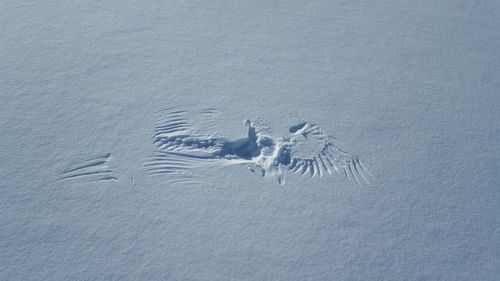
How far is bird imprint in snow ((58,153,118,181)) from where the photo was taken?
6.24 ft

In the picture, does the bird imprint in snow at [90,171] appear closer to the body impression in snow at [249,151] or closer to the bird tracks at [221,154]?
the bird tracks at [221,154]

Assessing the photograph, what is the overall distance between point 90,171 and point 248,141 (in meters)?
0.62

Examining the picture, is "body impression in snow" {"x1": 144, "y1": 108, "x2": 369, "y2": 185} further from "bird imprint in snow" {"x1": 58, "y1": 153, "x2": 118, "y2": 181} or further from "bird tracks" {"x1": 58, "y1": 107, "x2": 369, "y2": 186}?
"bird imprint in snow" {"x1": 58, "y1": 153, "x2": 118, "y2": 181}

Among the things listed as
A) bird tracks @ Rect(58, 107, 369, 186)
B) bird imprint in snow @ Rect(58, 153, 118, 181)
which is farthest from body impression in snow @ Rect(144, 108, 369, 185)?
bird imprint in snow @ Rect(58, 153, 118, 181)

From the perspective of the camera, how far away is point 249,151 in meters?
2.05

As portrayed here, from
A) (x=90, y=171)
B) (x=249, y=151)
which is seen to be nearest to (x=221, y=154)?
(x=249, y=151)

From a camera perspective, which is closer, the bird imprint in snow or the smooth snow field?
the smooth snow field

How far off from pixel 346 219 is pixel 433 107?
759mm

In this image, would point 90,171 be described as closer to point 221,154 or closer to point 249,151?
point 221,154

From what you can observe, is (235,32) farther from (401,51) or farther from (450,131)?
(450,131)

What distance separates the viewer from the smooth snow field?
1.74 meters

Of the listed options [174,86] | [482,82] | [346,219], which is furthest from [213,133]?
[482,82]

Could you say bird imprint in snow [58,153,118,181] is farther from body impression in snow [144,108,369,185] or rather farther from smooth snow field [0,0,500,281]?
body impression in snow [144,108,369,185]

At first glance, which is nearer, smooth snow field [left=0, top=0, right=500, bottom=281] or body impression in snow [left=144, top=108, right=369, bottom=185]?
smooth snow field [left=0, top=0, right=500, bottom=281]
